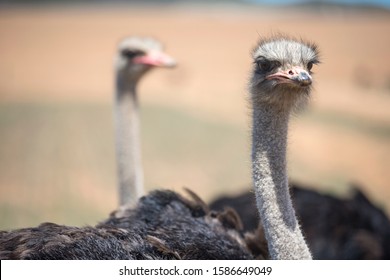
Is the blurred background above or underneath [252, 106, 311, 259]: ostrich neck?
above

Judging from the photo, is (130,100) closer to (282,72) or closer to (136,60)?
(136,60)

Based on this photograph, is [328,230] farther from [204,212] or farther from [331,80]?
[331,80]

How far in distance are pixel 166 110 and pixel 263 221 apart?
12.8 ft

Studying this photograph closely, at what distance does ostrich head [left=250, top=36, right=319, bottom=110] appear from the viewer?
1.94 metres

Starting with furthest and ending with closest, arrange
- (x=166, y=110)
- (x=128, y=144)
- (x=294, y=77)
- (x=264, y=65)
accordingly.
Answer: (x=166, y=110) < (x=128, y=144) < (x=264, y=65) < (x=294, y=77)

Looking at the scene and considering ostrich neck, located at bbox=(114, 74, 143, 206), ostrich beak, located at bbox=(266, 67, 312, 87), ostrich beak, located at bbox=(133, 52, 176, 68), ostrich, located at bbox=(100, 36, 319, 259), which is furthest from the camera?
ostrich beak, located at bbox=(133, 52, 176, 68)

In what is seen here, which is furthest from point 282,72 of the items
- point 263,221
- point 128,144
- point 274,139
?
point 128,144

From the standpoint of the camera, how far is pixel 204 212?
2486 mm


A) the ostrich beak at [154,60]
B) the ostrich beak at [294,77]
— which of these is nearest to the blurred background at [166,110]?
the ostrich beak at [154,60]

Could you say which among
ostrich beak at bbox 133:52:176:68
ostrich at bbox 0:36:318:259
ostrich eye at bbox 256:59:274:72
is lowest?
ostrich at bbox 0:36:318:259

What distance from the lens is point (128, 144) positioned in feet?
9.95

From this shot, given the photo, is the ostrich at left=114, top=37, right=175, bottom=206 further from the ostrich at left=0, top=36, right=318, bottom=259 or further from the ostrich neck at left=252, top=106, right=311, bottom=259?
the ostrich neck at left=252, top=106, right=311, bottom=259

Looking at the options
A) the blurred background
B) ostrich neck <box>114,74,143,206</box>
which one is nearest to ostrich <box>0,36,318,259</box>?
ostrich neck <box>114,74,143,206</box>
